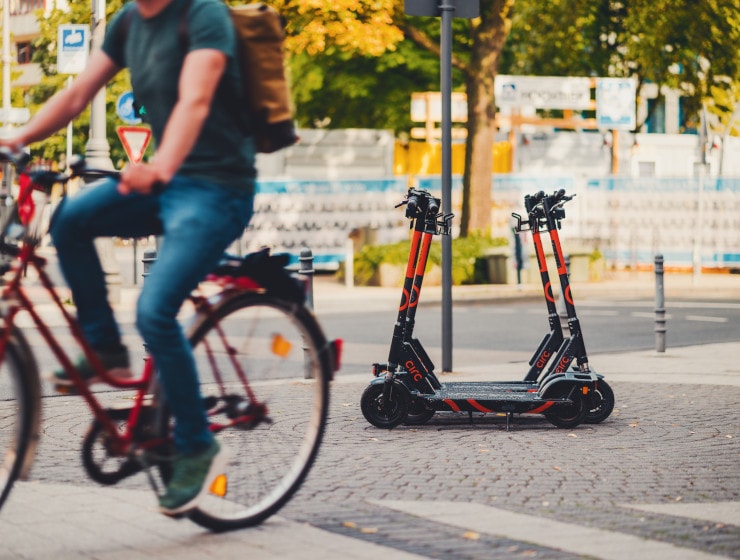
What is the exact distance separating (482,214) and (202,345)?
22.3 metres

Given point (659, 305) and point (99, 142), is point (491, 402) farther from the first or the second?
point (99, 142)

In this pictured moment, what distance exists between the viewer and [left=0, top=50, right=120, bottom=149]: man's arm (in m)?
4.89

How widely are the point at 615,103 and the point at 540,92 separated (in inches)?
67.8

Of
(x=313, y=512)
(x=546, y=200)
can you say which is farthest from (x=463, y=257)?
(x=313, y=512)

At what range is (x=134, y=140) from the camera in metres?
20.3

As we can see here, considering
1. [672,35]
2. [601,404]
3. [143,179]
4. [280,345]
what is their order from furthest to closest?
[672,35]
[601,404]
[280,345]
[143,179]

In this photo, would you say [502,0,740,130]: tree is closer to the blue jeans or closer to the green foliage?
the green foliage

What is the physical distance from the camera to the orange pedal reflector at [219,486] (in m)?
4.96

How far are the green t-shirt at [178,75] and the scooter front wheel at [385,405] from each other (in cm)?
371

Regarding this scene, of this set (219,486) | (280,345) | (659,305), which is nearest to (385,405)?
(280,345)

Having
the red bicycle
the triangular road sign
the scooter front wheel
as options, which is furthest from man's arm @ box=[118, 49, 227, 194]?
the triangular road sign

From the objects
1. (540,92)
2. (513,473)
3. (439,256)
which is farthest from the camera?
(540,92)

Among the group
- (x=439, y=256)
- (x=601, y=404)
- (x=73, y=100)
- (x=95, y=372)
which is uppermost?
(x=73, y=100)

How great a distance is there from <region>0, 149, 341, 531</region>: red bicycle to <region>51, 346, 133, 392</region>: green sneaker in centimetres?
2
